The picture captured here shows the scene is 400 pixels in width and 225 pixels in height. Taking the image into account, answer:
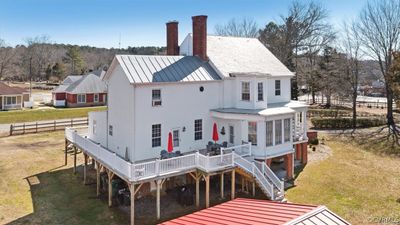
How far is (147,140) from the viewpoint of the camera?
66.7 ft

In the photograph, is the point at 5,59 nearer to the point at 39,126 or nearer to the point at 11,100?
the point at 11,100

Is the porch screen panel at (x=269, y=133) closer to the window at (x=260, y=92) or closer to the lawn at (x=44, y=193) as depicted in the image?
the window at (x=260, y=92)

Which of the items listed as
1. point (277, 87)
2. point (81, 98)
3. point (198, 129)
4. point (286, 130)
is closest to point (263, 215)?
point (198, 129)

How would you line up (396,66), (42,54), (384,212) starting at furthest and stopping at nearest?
(42,54) → (396,66) → (384,212)

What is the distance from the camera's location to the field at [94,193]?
17938 mm

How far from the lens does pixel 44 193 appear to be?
21094 millimetres

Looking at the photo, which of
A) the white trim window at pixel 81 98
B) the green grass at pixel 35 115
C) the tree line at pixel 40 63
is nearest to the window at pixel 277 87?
the green grass at pixel 35 115

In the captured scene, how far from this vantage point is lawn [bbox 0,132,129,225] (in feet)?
58.0

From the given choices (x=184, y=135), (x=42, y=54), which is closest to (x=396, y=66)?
(x=184, y=135)

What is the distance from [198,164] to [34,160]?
1602 cm

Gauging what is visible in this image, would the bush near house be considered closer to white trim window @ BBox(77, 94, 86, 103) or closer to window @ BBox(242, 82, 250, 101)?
window @ BBox(242, 82, 250, 101)

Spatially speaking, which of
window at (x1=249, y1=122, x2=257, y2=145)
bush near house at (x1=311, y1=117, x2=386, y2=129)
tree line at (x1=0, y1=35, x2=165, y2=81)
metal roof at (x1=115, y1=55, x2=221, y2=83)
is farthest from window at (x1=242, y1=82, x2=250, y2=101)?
tree line at (x1=0, y1=35, x2=165, y2=81)

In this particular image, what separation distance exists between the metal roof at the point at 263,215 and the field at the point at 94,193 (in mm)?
6437

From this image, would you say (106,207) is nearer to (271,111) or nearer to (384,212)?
(271,111)
